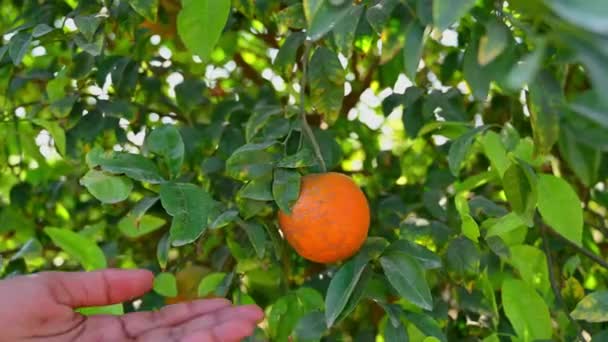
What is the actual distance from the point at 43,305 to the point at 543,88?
0.68 meters

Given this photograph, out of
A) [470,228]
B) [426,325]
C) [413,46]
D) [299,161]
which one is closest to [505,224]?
[470,228]

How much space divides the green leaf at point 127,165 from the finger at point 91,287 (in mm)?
193

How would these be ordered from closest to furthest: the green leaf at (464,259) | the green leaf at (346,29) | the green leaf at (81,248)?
1. the green leaf at (346,29)
2. the green leaf at (464,259)
3. the green leaf at (81,248)

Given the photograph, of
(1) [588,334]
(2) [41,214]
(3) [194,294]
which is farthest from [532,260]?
(2) [41,214]

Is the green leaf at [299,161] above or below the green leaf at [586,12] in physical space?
below

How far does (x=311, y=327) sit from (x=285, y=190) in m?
0.15

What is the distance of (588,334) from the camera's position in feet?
4.05

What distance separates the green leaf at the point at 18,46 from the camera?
3.45ft

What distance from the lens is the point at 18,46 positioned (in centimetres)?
107

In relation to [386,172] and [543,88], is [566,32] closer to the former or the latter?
[543,88]

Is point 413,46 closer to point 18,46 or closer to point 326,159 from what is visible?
point 326,159

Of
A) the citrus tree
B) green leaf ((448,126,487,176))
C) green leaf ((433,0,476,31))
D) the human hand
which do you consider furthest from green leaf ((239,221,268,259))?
green leaf ((433,0,476,31))

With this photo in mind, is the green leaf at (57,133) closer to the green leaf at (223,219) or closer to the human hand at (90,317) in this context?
the human hand at (90,317)

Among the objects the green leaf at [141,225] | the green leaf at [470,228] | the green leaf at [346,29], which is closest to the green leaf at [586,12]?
the green leaf at [346,29]
